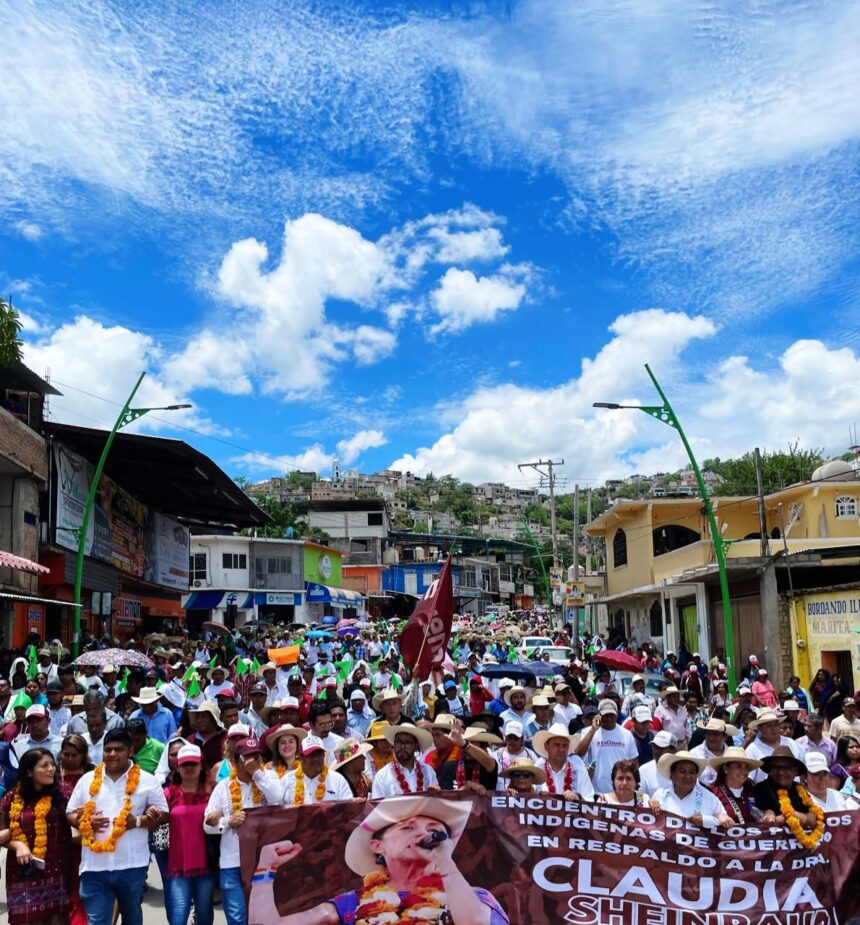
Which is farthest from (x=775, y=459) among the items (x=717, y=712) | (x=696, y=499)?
(x=717, y=712)

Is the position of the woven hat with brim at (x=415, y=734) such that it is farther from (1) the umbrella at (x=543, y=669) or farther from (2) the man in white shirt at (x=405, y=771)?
(1) the umbrella at (x=543, y=669)

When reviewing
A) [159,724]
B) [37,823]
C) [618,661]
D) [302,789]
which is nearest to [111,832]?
[37,823]

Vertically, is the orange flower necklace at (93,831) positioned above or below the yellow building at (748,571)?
below

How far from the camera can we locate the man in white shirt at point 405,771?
701 cm

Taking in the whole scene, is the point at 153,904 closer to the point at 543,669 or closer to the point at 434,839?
the point at 434,839

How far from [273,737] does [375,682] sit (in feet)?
36.6

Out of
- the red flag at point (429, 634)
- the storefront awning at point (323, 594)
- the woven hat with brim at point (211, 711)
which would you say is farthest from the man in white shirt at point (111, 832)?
the storefront awning at point (323, 594)

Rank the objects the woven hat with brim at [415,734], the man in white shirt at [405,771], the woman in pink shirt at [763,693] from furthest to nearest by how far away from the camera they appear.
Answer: the woman in pink shirt at [763,693] → the woven hat with brim at [415,734] → the man in white shirt at [405,771]

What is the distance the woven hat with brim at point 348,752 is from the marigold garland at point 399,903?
1.35m

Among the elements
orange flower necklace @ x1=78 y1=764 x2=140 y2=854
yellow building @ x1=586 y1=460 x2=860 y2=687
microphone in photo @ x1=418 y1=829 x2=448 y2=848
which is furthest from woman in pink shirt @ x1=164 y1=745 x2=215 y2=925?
yellow building @ x1=586 y1=460 x2=860 y2=687

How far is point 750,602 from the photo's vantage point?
2673 centimetres

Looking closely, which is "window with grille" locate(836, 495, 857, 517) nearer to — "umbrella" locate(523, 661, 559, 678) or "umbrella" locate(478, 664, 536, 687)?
"umbrella" locate(523, 661, 559, 678)

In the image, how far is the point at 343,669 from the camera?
19969mm

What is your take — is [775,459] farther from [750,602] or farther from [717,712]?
[717,712]
